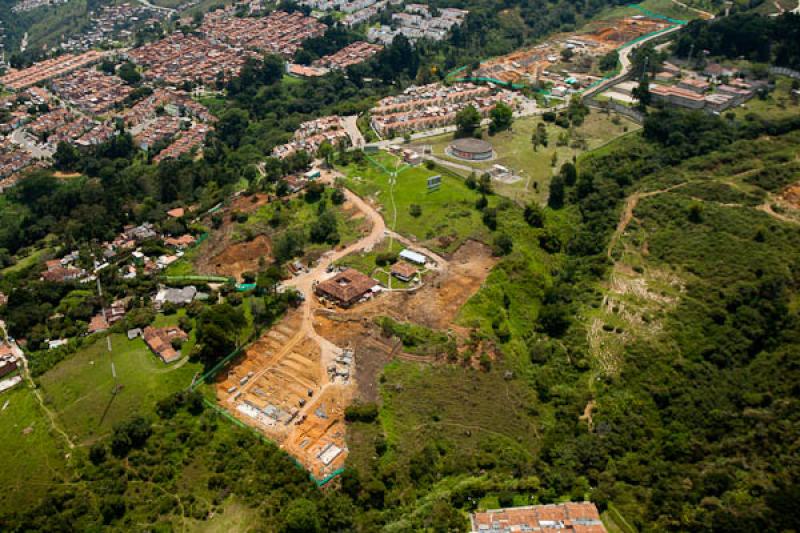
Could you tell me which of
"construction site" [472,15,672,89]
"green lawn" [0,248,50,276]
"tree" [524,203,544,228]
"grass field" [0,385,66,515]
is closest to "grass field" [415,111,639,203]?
"tree" [524,203,544,228]

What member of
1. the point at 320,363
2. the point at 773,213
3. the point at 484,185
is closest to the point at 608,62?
the point at 484,185

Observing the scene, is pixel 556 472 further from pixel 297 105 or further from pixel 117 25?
pixel 117 25

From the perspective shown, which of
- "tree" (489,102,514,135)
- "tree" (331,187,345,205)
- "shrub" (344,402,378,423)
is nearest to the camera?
"shrub" (344,402,378,423)

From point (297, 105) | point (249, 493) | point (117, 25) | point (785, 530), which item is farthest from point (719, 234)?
point (117, 25)

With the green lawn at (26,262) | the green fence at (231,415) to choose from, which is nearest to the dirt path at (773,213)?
the green fence at (231,415)

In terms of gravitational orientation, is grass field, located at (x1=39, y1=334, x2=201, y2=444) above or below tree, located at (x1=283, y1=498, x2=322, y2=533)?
below

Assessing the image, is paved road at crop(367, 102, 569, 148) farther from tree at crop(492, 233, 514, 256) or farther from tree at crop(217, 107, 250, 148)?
tree at crop(492, 233, 514, 256)

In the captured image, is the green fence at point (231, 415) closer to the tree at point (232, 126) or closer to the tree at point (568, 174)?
the tree at point (568, 174)

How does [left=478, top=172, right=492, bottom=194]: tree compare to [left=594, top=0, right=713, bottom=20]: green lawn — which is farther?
[left=594, top=0, right=713, bottom=20]: green lawn
